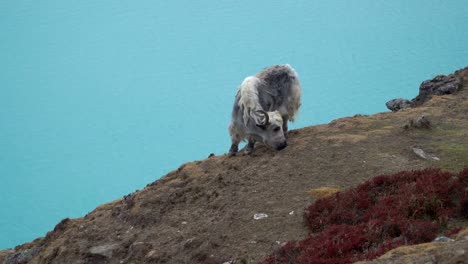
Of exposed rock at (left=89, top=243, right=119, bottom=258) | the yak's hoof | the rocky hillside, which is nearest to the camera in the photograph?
the rocky hillside

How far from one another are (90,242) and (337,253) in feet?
19.5

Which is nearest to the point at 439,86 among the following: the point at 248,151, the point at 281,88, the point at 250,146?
the point at 281,88

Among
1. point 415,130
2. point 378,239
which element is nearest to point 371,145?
point 415,130

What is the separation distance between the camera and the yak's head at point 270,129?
42.4ft

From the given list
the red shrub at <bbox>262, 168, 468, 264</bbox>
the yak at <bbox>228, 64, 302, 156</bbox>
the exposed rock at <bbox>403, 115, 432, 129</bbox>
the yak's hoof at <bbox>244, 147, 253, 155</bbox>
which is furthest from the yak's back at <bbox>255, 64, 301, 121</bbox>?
the red shrub at <bbox>262, 168, 468, 264</bbox>

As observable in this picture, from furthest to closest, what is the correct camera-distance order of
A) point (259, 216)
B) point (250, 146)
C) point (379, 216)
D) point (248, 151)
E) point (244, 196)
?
point (250, 146) < point (248, 151) < point (244, 196) < point (259, 216) < point (379, 216)

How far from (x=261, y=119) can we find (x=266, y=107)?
1.07 metres

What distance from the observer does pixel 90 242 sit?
446 inches

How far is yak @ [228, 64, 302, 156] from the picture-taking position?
13.0 meters

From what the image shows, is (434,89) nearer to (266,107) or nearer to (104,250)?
(266,107)

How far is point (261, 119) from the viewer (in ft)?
42.6

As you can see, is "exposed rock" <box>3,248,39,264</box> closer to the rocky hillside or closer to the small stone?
the rocky hillside

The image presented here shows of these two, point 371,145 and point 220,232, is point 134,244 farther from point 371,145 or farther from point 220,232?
point 371,145

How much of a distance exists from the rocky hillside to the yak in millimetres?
370
